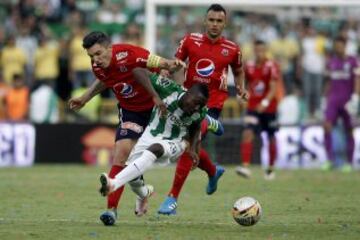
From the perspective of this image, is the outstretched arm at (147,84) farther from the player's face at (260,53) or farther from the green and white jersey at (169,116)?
the player's face at (260,53)

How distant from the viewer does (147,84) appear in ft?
41.2

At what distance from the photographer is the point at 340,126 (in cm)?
2561

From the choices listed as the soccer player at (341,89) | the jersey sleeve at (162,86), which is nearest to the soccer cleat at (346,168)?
the soccer player at (341,89)

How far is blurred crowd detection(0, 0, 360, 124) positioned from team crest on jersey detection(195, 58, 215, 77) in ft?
37.0

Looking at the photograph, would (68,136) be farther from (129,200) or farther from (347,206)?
(347,206)

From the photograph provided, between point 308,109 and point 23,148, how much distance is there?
693 cm

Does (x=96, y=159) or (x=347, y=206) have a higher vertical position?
(x=347, y=206)

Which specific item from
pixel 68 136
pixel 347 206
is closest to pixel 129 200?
pixel 347 206

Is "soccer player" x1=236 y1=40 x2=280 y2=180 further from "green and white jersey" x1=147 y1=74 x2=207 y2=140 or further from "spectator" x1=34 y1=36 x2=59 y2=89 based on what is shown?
"green and white jersey" x1=147 y1=74 x2=207 y2=140

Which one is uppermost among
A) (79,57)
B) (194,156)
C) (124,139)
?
(124,139)

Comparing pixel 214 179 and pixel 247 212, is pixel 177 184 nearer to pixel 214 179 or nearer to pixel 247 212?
pixel 247 212

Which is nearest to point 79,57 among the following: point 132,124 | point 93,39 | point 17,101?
point 17,101

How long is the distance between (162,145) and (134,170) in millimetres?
554

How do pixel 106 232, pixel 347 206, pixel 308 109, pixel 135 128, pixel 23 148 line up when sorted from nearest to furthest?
pixel 106 232 < pixel 135 128 < pixel 347 206 < pixel 23 148 < pixel 308 109
